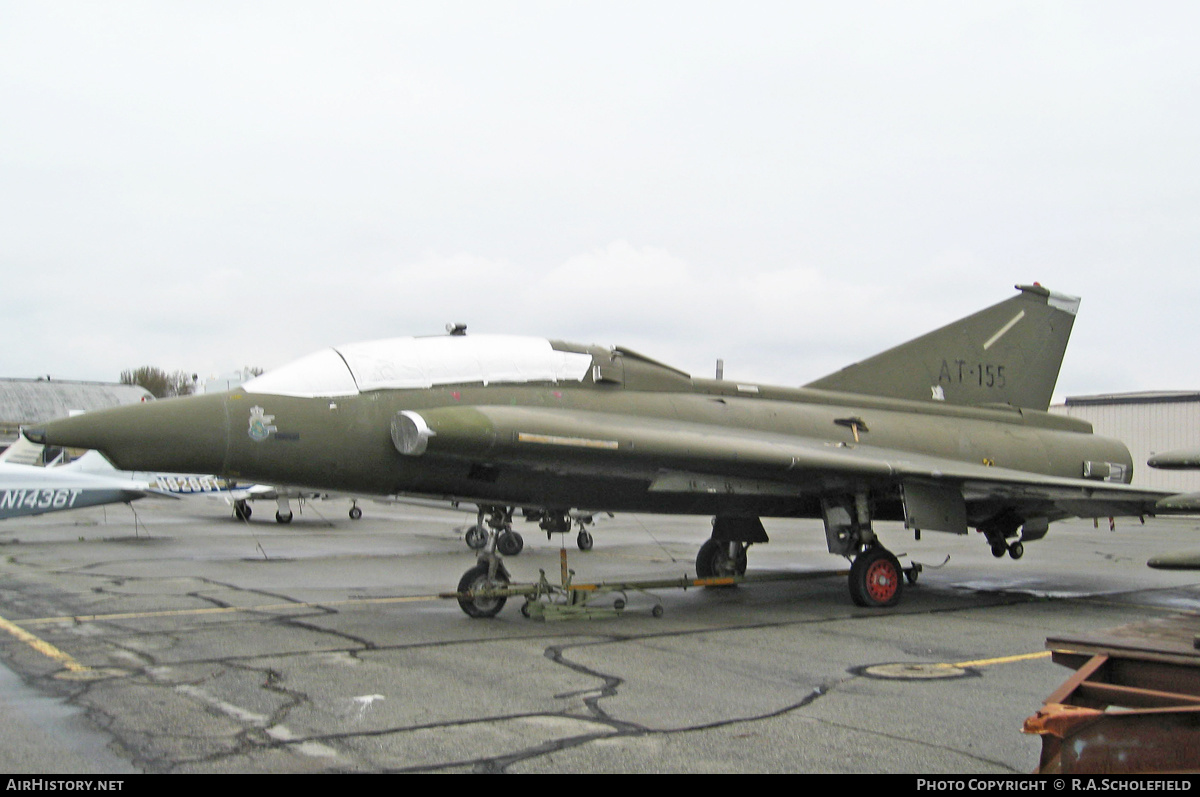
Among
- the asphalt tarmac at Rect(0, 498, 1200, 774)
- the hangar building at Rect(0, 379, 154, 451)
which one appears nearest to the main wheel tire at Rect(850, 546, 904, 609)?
the asphalt tarmac at Rect(0, 498, 1200, 774)

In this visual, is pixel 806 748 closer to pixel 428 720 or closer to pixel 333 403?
pixel 428 720

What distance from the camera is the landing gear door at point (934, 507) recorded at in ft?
35.9

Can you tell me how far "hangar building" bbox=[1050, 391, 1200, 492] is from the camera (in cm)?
3594

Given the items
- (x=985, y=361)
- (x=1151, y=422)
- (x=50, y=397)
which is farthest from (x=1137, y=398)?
(x=50, y=397)

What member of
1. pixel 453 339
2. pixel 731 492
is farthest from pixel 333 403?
pixel 731 492

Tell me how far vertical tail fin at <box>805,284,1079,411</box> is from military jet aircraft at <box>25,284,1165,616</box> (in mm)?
A: 33

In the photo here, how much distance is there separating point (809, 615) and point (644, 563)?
21.7 feet

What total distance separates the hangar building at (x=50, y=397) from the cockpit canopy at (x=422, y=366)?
193 feet

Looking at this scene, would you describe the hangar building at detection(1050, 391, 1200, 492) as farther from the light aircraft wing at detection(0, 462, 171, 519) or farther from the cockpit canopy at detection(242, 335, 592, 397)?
the light aircraft wing at detection(0, 462, 171, 519)

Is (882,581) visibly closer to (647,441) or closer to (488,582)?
(647,441)

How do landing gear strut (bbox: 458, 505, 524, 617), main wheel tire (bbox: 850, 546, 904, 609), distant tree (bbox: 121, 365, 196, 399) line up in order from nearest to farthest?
landing gear strut (bbox: 458, 505, 524, 617)
main wheel tire (bbox: 850, 546, 904, 609)
distant tree (bbox: 121, 365, 196, 399)

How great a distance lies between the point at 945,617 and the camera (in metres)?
10.5

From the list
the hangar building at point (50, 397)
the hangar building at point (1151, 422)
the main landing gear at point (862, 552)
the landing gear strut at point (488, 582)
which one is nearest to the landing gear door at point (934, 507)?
the main landing gear at point (862, 552)

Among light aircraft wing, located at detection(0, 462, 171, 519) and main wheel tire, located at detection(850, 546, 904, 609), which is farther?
light aircraft wing, located at detection(0, 462, 171, 519)
